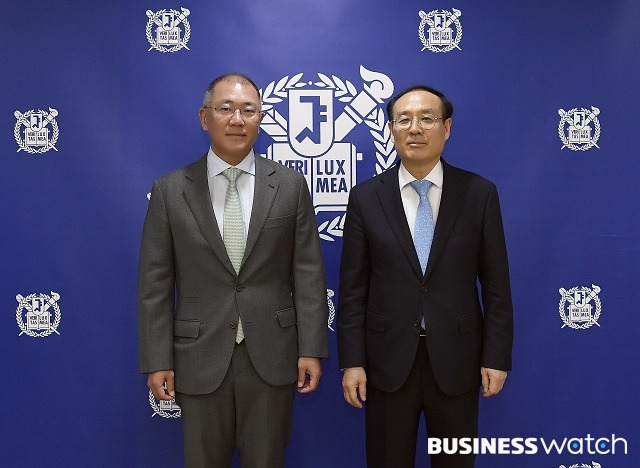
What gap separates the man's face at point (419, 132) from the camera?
2146 millimetres

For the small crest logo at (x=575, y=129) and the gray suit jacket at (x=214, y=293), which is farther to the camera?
the small crest logo at (x=575, y=129)

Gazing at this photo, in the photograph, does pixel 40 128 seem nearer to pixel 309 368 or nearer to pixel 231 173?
pixel 231 173

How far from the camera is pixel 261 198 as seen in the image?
2.15 meters

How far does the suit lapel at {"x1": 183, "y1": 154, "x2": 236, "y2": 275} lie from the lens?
2092mm

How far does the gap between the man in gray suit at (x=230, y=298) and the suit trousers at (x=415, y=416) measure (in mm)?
262

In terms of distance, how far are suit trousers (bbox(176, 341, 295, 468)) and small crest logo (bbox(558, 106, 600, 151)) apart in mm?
Answer: 1565

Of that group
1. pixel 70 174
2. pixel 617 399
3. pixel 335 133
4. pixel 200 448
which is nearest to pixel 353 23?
pixel 335 133

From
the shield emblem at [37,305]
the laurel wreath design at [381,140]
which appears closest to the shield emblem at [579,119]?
the laurel wreath design at [381,140]

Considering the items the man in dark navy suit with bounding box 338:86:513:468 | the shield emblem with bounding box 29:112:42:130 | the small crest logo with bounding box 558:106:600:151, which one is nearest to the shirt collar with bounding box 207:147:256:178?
the man in dark navy suit with bounding box 338:86:513:468

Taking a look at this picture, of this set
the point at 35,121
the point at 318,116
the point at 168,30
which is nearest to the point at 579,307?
the point at 318,116

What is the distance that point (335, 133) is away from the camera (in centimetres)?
268

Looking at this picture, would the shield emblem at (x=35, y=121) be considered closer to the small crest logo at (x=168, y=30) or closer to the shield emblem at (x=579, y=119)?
the small crest logo at (x=168, y=30)

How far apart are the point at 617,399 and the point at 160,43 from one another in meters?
2.45

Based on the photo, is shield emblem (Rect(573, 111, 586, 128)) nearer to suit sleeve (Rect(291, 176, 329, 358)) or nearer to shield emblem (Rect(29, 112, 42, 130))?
suit sleeve (Rect(291, 176, 329, 358))
